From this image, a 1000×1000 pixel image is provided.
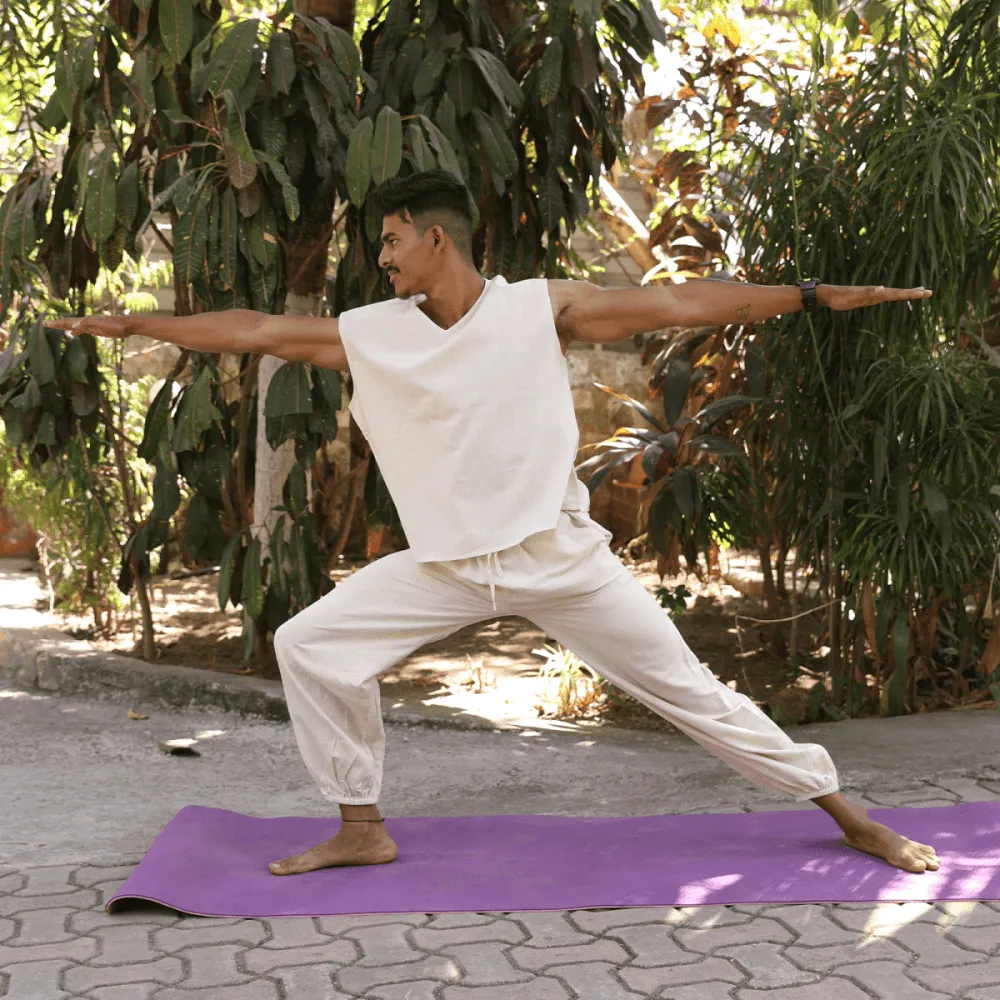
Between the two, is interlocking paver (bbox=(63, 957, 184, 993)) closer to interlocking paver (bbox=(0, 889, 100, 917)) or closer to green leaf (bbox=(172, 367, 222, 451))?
interlocking paver (bbox=(0, 889, 100, 917))

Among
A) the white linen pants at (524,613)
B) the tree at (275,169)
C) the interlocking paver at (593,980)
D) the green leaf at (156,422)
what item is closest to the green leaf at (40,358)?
the tree at (275,169)

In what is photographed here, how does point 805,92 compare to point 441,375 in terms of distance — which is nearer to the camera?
point 441,375

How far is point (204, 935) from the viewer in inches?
132

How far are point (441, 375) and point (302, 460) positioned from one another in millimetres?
2056

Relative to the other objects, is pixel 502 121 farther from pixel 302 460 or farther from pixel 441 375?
pixel 441 375

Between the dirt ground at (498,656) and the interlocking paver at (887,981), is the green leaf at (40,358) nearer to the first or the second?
the dirt ground at (498,656)

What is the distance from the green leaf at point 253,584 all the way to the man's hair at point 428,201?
7.57ft

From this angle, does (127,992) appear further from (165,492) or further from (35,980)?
(165,492)

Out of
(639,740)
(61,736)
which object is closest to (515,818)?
(639,740)

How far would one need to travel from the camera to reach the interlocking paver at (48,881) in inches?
145

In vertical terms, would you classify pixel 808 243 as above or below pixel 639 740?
above

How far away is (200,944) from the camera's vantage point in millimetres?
3299

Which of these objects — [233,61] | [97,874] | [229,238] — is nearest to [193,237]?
[229,238]

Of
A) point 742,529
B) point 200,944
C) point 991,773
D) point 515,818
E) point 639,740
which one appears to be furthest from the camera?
point 742,529
